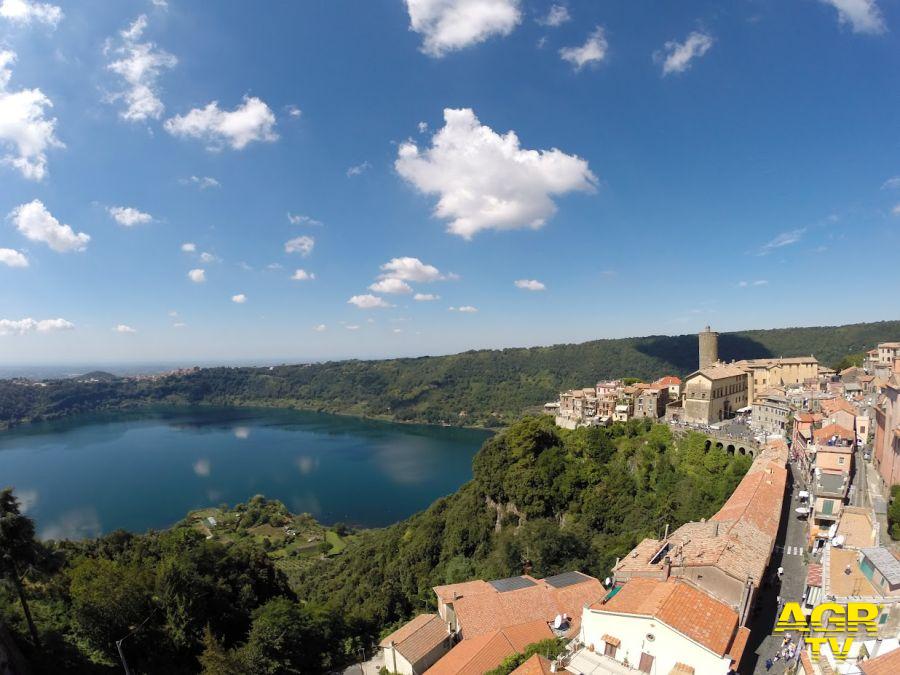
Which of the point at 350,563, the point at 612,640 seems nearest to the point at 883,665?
the point at 612,640

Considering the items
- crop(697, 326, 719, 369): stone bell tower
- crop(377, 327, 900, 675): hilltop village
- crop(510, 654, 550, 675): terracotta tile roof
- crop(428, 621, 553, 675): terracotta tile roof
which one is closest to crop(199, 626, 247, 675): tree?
crop(377, 327, 900, 675): hilltop village

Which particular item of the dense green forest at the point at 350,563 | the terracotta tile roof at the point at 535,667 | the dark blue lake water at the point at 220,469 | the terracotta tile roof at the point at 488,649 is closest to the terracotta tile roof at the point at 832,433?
the dense green forest at the point at 350,563

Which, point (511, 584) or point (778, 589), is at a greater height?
point (778, 589)

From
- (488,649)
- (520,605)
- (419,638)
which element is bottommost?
(419,638)

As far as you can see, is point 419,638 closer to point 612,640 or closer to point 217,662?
point 217,662

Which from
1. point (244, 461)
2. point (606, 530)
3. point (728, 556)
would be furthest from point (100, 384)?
point (728, 556)

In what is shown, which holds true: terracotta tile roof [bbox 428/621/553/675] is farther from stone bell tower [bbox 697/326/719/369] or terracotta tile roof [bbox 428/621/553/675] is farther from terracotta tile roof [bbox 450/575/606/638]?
stone bell tower [bbox 697/326/719/369]
